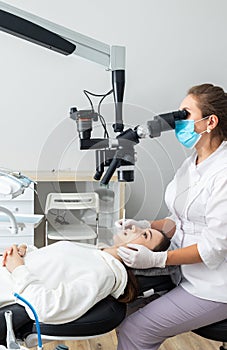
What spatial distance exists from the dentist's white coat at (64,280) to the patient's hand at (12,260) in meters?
0.03

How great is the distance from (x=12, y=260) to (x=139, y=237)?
39cm

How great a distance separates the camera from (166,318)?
1526 millimetres

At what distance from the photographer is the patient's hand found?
4.72 feet

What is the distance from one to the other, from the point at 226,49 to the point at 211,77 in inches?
8.0

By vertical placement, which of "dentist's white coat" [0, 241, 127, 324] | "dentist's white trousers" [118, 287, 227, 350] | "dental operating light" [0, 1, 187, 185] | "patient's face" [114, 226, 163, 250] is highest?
"dental operating light" [0, 1, 187, 185]

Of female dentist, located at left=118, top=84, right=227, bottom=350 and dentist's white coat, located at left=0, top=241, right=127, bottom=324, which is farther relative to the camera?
female dentist, located at left=118, top=84, right=227, bottom=350

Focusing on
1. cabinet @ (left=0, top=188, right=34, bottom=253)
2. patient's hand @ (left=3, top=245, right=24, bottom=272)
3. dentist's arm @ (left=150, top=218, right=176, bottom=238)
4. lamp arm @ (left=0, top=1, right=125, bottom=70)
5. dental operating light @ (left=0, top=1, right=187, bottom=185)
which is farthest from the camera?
cabinet @ (left=0, top=188, right=34, bottom=253)

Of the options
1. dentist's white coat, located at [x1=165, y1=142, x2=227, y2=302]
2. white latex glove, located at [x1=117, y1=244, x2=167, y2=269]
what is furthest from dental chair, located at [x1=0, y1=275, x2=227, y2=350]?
dentist's white coat, located at [x1=165, y1=142, x2=227, y2=302]

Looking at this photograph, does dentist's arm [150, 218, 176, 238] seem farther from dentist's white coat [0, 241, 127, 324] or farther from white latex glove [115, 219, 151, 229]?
dentist's white coat [0, 241, 127, 324]

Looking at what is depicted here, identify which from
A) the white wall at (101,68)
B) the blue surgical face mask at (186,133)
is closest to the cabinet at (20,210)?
the white wall at (101,68)

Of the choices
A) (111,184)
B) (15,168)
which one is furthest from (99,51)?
(15,168)

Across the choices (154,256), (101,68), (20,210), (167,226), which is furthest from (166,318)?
(101,68)

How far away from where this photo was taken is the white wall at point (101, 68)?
Result: 10.1 feet

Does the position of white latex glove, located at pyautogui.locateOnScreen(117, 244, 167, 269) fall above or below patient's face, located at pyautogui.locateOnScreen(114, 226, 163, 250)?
below
